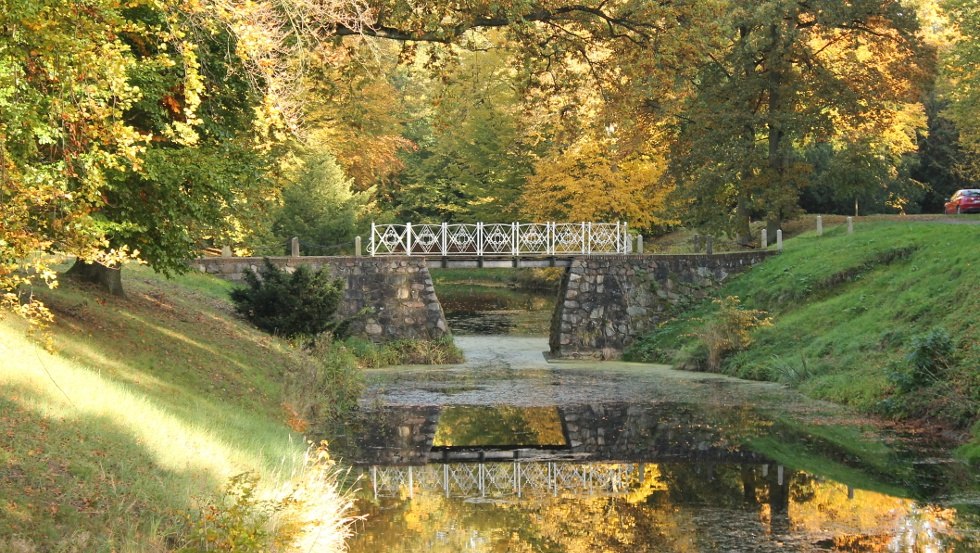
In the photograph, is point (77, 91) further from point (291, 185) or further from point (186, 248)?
point (291, 185)

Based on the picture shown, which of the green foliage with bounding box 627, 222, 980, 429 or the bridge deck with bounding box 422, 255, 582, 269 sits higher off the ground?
the bridge deck with bounding box 422, 255, 582, 269

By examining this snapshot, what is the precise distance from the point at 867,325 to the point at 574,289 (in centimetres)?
1056

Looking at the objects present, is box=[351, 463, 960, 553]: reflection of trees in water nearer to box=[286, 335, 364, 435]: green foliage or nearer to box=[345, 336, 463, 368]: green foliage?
box=[286, 335, 364, 435]: green foliage

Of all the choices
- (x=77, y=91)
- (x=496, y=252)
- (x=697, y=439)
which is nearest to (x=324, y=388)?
(x=697, y=439)

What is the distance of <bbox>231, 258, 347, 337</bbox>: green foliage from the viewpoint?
23391mm

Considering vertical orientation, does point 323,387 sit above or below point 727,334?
below

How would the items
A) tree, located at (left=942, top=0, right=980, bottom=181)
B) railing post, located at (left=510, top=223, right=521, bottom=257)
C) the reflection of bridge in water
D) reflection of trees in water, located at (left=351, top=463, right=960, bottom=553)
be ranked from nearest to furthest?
reflection of trees in water, located at (left=351, top=463, right=960, bottom=553) → the reflection of bridge in water → railing post, located at (left=510, top=223, right=521, bottom=257) → tree, located at (left=942, top=0, right=980, bottom=181)

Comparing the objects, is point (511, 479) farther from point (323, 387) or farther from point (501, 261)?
point (501, 261)

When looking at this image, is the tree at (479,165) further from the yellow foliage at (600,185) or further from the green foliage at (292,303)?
the green foliage at (292,303)

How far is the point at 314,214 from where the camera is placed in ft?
139

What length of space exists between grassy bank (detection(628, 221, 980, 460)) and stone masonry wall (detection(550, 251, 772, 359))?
0.63 meters

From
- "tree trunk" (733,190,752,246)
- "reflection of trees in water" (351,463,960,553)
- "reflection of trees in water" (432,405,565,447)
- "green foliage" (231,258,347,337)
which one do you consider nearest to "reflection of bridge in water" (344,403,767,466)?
"reflection of trees in water" (432,405,565,447)

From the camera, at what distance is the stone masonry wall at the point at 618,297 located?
33.2 m

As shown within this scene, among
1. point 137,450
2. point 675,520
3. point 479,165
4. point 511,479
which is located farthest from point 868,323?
point 479,165
